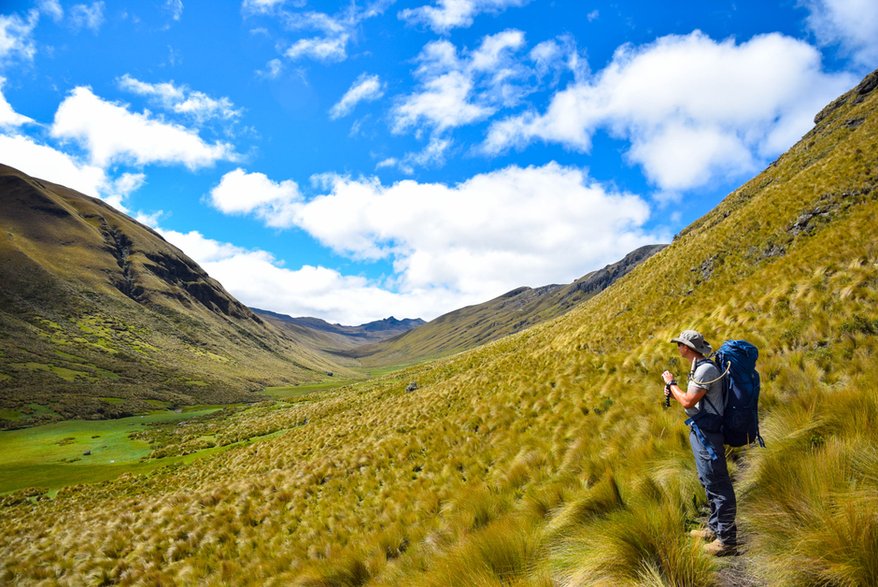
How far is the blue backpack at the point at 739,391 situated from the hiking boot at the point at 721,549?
118 cm

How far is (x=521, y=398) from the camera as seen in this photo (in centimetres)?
1588

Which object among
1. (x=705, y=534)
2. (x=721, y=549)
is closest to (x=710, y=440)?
(x=705, y=534)

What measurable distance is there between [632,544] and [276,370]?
21495 centimetres

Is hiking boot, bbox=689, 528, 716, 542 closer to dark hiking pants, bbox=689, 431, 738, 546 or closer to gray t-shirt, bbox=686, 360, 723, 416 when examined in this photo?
dark hiking pants, bbox=689, 431, 738, 546

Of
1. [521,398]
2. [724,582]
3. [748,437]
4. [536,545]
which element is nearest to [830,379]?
[748,437]

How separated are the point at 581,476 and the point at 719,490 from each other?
2.99m

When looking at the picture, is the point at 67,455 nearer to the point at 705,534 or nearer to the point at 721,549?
the point at 705,534

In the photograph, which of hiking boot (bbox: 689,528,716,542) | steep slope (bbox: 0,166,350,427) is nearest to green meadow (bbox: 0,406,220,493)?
steep slope (bbox: 0,166,350,427)

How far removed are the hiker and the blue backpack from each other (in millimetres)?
93

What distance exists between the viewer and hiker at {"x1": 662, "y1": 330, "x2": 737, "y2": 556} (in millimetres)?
4180

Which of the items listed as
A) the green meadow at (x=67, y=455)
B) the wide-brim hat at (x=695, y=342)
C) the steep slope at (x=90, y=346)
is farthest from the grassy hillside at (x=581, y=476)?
the steep slope at (x=90, y=346)

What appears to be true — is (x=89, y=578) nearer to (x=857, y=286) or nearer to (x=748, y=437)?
(x=748, y=437)

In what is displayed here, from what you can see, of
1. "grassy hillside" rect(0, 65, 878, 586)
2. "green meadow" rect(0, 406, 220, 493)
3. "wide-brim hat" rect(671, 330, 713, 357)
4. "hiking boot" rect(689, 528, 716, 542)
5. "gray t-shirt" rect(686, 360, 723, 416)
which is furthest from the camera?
"green meadow" rect(0, 406, 220, 493)

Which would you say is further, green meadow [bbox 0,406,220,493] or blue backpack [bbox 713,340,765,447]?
green meadow [bbox 0,406,220,493]
